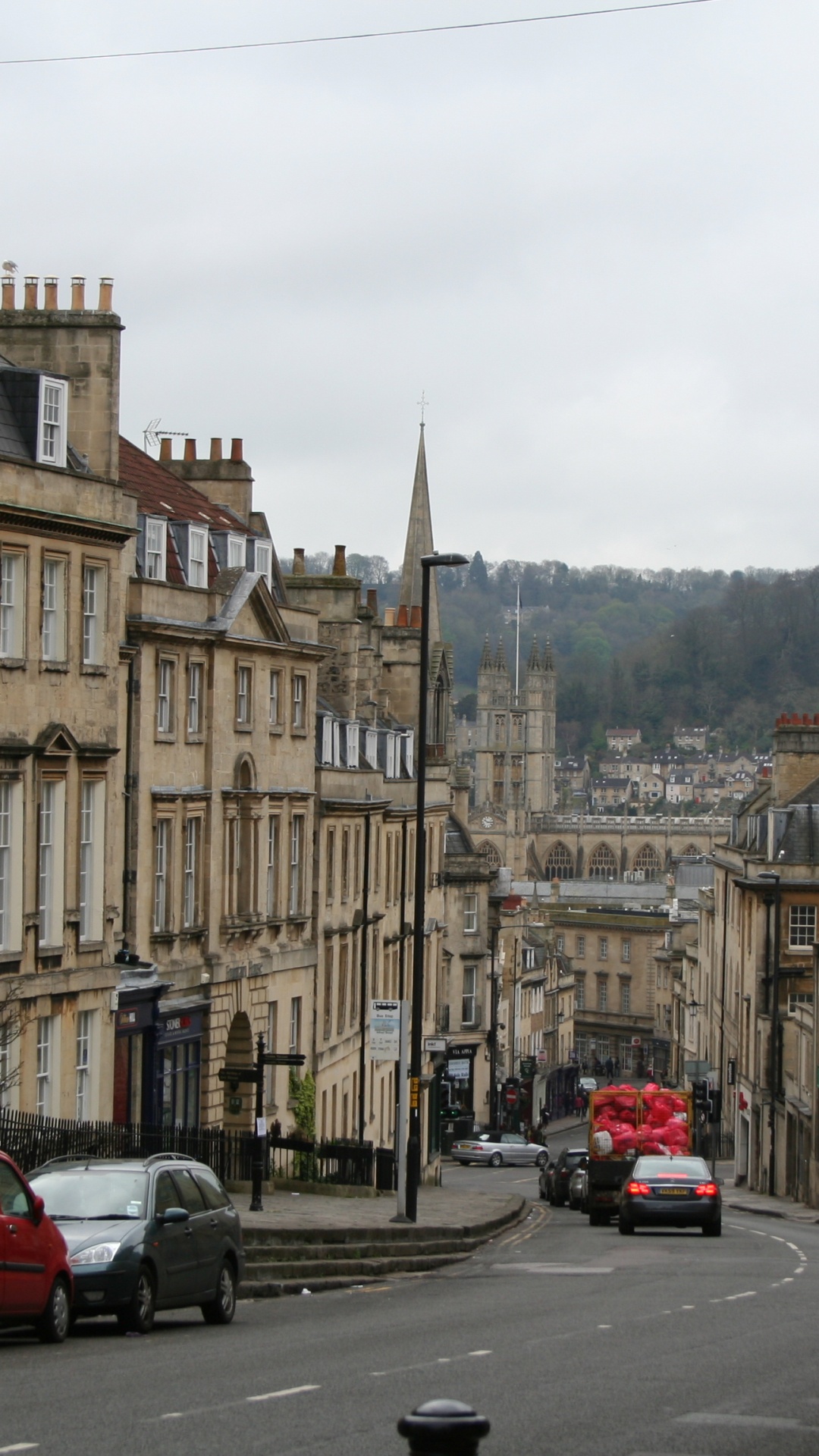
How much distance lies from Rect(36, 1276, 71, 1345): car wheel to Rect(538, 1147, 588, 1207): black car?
1187 inches

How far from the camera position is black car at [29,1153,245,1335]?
16.3 m

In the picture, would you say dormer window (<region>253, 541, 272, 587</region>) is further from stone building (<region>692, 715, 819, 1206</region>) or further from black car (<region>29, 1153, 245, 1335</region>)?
black car (<region>29, 1153, 245, 1335</region>)

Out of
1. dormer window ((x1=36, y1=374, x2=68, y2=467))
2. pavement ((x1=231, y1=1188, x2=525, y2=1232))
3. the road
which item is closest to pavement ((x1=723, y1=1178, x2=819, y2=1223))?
pavement ((x1=231, y1=1188, x2=525, y2=1232))

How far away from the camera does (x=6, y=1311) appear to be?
48.0 feet

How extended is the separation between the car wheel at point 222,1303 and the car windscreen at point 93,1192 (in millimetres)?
1428

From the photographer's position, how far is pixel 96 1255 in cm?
1631

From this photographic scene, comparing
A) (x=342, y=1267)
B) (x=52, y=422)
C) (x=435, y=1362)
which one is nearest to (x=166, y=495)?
(x=52, y=422)

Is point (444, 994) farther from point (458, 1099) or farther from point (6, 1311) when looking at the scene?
point (6, 1311)

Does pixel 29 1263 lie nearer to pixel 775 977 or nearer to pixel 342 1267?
pixel 342 1267

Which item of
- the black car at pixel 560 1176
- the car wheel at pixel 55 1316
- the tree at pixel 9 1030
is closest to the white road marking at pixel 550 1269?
the tree at pixel 9 1030

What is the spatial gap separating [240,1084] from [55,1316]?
70.7 feet

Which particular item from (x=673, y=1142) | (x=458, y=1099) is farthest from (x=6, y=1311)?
(x=458, y=1099)

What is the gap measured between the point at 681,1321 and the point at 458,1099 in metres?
66.1

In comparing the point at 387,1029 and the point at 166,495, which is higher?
the point at 166,495
